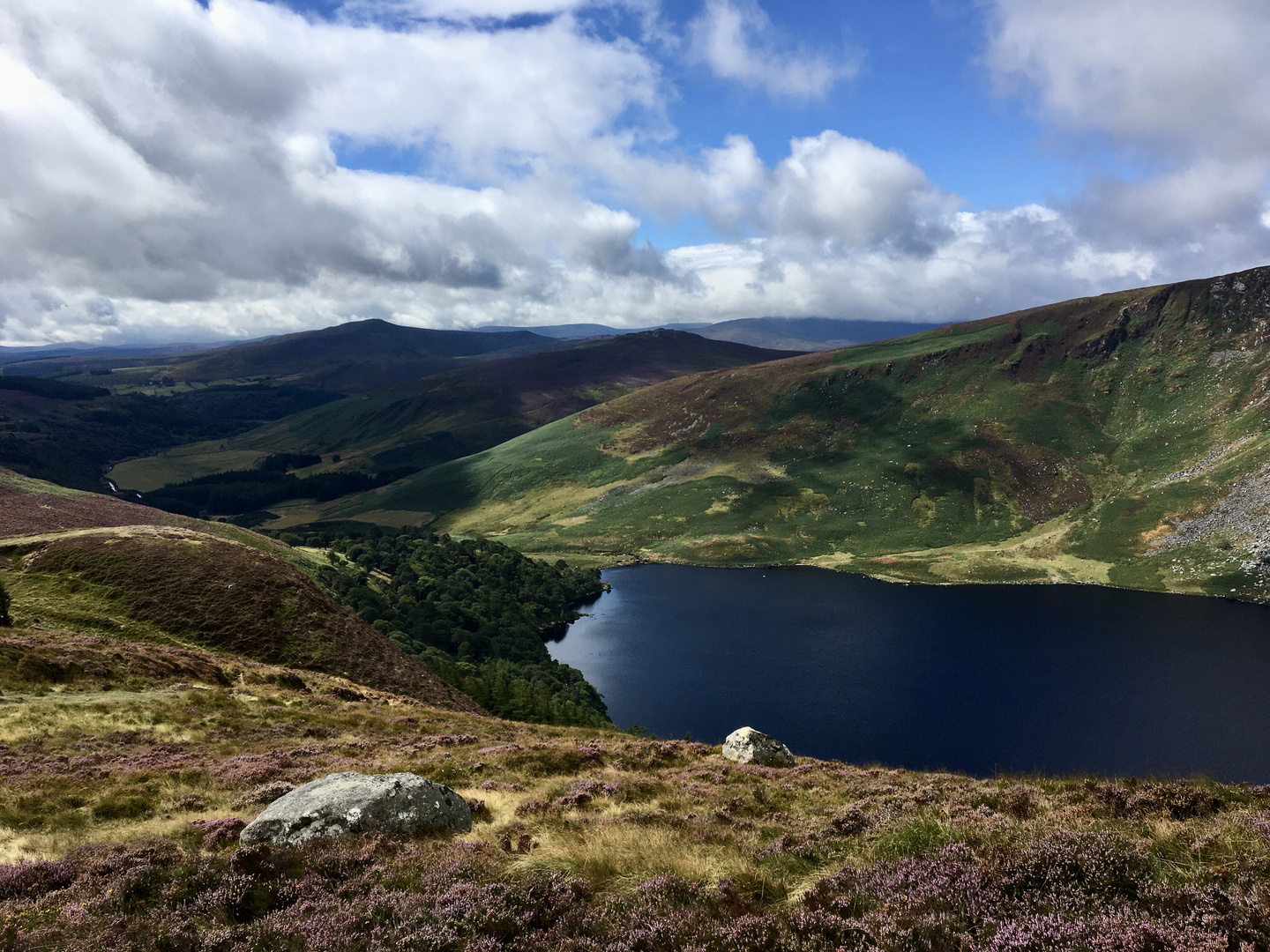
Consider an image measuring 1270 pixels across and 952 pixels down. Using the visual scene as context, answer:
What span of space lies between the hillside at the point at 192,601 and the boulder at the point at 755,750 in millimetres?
33916

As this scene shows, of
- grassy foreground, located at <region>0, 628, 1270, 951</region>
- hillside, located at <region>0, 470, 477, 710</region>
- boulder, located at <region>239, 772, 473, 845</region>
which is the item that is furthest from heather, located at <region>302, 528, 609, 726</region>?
boulder, located at <region>239, 772, 473, 845</region>

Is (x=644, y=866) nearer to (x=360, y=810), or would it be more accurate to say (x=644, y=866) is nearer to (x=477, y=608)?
(x=360, y=810)

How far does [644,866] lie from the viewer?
12.6 metres

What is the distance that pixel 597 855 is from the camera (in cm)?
1298

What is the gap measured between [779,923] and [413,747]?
80.1ft

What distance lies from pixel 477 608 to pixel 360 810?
124 m

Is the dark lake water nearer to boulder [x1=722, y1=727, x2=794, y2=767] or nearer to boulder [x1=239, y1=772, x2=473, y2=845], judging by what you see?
boulder [x1=722, y1=727, x2=794, y2=767]

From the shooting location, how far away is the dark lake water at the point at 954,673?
83.4 m

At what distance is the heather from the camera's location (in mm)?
81062

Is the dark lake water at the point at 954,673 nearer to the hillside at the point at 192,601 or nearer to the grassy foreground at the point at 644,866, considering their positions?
the hillside at the point at 192,601

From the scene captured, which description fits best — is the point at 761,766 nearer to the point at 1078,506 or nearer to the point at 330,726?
the point at 330,726

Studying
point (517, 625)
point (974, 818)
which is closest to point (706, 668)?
point (517, 625)

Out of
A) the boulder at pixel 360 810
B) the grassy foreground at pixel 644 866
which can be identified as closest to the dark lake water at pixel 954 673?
the grassy foreground at pixel 644 866

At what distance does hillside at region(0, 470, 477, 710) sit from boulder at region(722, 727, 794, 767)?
33.9m
